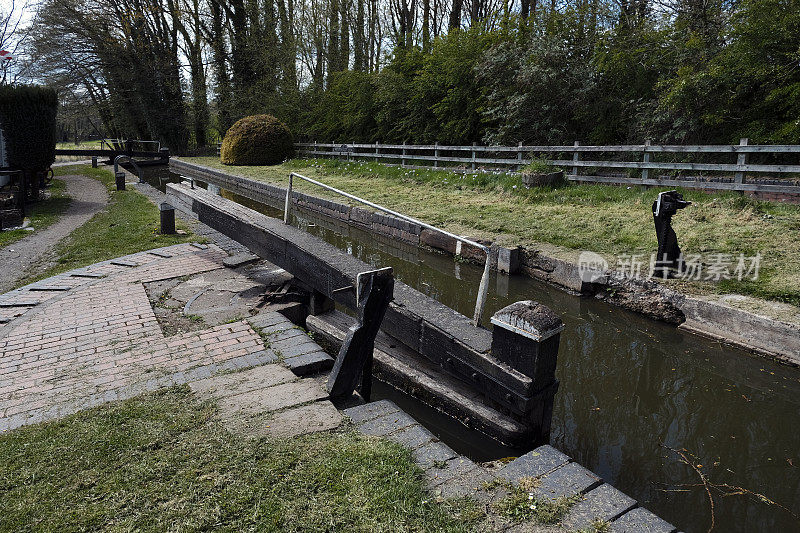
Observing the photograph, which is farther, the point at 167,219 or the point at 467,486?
the point at 167,219

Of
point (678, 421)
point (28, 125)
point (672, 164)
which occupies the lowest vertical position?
point (678, 421)

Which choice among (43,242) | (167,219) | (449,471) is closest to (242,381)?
(449,471)

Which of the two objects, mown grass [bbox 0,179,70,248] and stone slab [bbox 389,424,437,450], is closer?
stone slab [bbox 389,424,437,450]

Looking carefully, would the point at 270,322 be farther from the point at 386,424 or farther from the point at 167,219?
the point at 167,219

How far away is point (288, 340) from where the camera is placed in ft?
11.4

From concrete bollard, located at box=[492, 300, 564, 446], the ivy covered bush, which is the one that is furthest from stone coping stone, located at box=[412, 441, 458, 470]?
the ivy covered bush

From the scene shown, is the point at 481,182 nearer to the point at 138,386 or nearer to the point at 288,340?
the point at 288,340

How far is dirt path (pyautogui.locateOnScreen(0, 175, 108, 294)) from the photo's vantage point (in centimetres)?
553

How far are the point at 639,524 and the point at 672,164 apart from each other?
8.65 m

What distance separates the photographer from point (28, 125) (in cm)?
1007

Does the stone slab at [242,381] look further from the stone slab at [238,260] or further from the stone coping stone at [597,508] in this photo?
the stone slab at [238,260]

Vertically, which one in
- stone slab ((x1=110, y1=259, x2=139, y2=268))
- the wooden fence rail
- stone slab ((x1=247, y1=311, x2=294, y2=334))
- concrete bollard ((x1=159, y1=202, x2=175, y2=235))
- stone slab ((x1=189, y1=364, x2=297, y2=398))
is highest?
the wooden fence rail

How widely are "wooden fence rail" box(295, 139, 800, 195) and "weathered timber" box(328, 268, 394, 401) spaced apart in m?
7.56

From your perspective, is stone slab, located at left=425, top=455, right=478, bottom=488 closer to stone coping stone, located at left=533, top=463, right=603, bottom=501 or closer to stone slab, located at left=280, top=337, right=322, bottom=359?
stone coping stone, located at left=533, top=463, right=603, bottom=501
